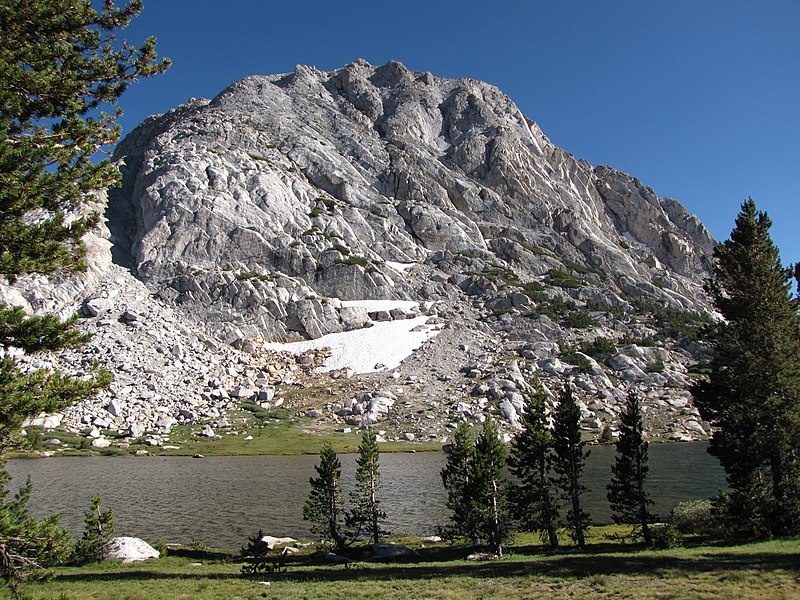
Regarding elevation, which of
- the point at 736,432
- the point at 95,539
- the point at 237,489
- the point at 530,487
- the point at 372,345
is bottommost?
the point at 237,489

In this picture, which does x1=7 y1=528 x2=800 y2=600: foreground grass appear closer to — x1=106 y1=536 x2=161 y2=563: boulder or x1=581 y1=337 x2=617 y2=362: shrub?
x1=106 y1=536 x2=161 y2=563: boulder

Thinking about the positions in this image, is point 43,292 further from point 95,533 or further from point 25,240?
point 25,240

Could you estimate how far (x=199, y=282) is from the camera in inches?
6255

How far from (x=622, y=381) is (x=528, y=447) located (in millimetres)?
116656

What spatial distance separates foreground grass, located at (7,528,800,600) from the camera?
64.4ft

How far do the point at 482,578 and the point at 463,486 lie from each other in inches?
655

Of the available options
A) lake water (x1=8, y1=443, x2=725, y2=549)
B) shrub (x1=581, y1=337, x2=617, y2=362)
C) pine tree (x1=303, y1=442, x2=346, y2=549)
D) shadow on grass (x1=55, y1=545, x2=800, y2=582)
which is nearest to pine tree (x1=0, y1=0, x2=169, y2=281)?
shadow on grass (x1=55, y1=545, x2=800, y2=582)

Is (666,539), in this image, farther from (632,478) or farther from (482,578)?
(482,578)

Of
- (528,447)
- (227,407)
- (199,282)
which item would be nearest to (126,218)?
(199,282)

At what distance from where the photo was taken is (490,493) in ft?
127

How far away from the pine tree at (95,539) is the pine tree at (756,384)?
4605cm

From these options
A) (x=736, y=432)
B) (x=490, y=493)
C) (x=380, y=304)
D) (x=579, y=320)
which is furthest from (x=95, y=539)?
(x=579, y=320)

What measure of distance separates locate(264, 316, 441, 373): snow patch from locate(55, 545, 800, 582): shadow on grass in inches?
4358

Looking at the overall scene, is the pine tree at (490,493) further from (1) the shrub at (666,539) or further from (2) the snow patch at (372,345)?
(2) the snow patch at (372,345)
